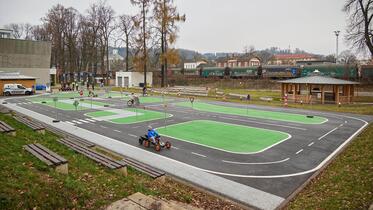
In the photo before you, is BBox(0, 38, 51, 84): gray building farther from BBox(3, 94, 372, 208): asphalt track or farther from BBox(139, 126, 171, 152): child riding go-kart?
BBox(139, 126, 171, 152): child riding go-kart

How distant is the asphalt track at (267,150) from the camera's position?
11922mm

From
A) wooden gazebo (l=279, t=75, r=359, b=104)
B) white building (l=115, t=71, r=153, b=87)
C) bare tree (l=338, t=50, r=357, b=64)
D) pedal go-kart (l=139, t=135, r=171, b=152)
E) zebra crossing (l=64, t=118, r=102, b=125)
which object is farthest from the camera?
bare tree (l=338, t=50, r=357, b=64)

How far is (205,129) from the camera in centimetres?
2100

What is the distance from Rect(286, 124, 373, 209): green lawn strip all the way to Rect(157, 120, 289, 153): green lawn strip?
4.27 metres

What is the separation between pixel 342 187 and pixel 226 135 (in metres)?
9.52

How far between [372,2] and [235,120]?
26.2 metres

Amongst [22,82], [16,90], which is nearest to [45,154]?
[16,90]

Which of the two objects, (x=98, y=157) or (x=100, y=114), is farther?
(x=100, y=114)

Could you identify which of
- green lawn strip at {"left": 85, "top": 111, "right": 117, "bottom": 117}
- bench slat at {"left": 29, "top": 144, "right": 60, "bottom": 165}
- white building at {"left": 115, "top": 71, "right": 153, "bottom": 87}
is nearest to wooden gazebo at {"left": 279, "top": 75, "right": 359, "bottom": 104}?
green lawn strip at {"left": 85, "top": 111, "right": 117, "bottom": 117}

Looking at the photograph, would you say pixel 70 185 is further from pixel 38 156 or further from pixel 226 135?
pixel 226 135

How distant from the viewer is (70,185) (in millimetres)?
7559

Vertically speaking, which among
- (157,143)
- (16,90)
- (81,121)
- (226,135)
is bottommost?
(226,135)

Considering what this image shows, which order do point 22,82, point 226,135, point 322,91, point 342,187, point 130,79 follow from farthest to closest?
point 130,79, point 22,82, point 322,91, point 226,135, point 342,187

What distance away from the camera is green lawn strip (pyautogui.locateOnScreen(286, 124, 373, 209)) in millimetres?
8914
